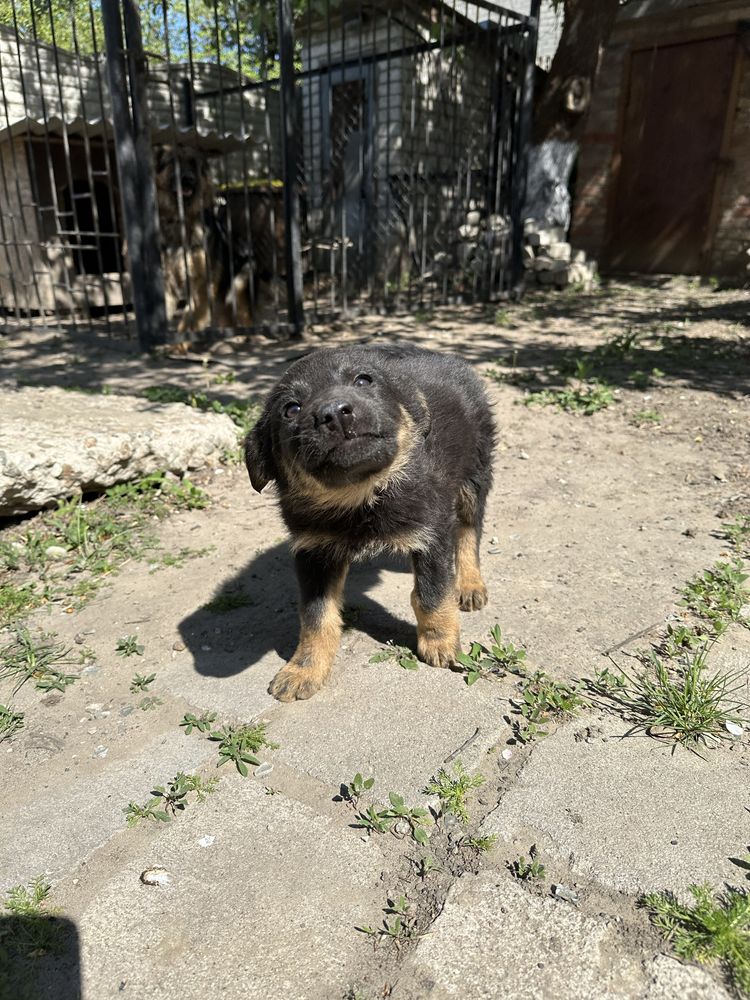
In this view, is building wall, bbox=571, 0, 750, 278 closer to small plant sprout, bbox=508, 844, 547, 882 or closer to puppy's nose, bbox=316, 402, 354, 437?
puppy's nose, bbox=316, 402, 354, 437

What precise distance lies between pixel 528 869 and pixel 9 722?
2036mm

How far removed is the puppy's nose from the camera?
2.40 meters

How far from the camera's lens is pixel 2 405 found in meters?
5.32

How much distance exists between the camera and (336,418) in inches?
94.7

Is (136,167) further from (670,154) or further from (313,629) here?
(670,154)

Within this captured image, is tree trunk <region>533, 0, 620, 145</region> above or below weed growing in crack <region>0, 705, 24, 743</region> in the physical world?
above

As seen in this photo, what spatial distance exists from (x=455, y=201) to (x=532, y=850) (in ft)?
37.0

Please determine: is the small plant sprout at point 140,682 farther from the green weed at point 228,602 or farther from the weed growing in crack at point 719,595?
the weed growing in crack at point 719,595

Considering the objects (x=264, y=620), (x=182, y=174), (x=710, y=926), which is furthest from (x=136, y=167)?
(x=710, y=926)

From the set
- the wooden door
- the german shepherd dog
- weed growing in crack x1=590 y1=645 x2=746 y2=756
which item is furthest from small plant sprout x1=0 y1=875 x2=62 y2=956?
the wooden door

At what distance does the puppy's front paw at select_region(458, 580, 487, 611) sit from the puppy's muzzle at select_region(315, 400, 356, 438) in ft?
4.50

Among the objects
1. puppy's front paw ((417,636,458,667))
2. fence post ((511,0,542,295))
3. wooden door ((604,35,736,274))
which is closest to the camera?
puppy's front paw ((417,636,458,667))

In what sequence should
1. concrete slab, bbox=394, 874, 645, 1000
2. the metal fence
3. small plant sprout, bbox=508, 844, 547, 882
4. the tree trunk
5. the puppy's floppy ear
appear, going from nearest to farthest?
concrete slab, bbox=394, 874, 645, 1000 → small plant sprout, bbox=508, 844, 547, 882 → the puppy's floppy ear → the metal fence → the tree trunk

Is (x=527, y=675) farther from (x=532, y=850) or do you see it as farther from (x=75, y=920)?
(x=75, y=920)
